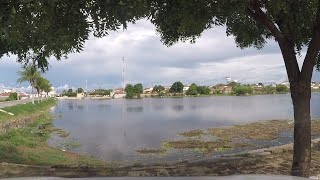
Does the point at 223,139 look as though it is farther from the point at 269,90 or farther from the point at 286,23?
the point at 269,90

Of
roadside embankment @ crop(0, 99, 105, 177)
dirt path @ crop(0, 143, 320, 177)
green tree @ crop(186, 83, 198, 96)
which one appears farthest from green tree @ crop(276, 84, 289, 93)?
dirt path @ crop(0, 143, 320, 177)

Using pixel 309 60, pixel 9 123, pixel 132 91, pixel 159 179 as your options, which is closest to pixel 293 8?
pixel 309 60

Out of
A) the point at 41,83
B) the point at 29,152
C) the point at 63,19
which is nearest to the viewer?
the point at 63,19

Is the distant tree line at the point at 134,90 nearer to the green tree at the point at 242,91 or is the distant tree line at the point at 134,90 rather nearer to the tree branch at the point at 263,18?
the green tree at the point at 242,91

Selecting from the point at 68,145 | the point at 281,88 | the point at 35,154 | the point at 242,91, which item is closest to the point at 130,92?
the point at 242,91

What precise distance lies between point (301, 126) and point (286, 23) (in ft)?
7.21

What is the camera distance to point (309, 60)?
928 centimetres

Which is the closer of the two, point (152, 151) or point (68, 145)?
point (152, 151)

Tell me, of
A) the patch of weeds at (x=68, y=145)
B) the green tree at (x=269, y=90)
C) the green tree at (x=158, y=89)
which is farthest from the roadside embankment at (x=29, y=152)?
the green tree at (x=158, y=89)

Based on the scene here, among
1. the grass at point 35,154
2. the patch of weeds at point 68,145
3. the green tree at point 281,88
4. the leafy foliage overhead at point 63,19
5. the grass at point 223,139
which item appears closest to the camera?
the leafy foliage overhead at point 63,19

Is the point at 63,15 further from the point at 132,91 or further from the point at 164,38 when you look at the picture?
the point at 132,91

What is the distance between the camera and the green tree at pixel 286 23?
824 cm

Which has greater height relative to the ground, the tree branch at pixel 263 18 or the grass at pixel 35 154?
the tree branch at pixel 263 18

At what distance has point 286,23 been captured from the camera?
9227mm
